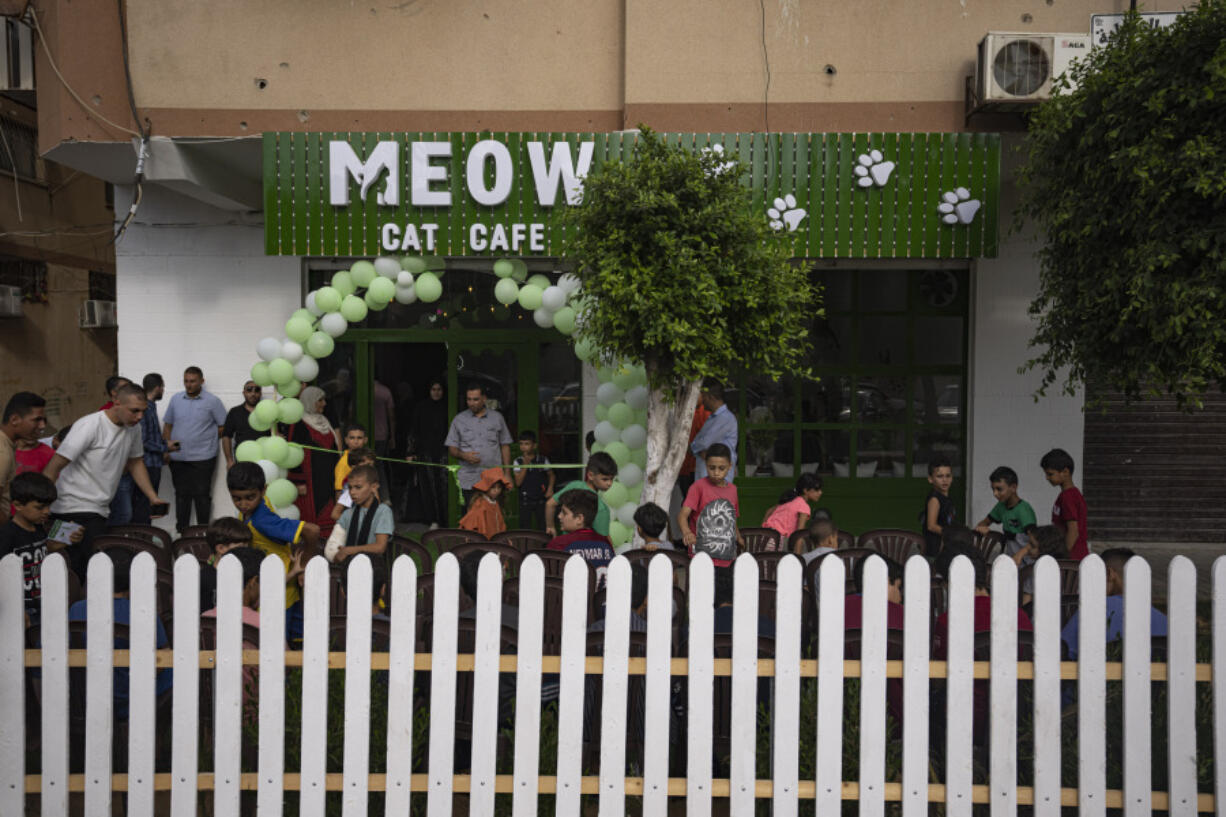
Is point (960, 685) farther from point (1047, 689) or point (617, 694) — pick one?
point (617, 694)

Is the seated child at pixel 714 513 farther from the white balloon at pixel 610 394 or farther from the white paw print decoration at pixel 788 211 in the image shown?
the white paw print decoration at pixel 788 211

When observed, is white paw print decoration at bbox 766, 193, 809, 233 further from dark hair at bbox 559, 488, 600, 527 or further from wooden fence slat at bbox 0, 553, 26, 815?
wooden fence slat at bbox 0, 553, 26, 815

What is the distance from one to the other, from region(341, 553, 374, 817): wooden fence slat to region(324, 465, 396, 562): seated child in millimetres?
1695

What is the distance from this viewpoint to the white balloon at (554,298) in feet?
26.1

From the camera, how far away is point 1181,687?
380 centimetres

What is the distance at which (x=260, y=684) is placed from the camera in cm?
384

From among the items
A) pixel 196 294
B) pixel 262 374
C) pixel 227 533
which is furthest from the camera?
pixel 196 294

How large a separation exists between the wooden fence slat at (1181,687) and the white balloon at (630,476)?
448 centimetres

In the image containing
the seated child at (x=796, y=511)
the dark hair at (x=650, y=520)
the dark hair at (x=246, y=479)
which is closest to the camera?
the dark hair at (x=246, y=479)

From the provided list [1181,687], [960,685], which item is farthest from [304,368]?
[1181,687]

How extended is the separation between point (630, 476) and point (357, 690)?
13.8ft

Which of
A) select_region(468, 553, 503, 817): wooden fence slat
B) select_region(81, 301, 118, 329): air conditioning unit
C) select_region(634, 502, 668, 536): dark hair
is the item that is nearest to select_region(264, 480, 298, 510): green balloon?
select_region(634, 502, 668, 536): dark hair

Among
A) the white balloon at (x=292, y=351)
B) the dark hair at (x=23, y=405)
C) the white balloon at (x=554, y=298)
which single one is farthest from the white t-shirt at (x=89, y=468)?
the white balloon at (x=554, y=298)

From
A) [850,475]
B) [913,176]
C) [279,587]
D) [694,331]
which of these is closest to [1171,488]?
[850,475]
